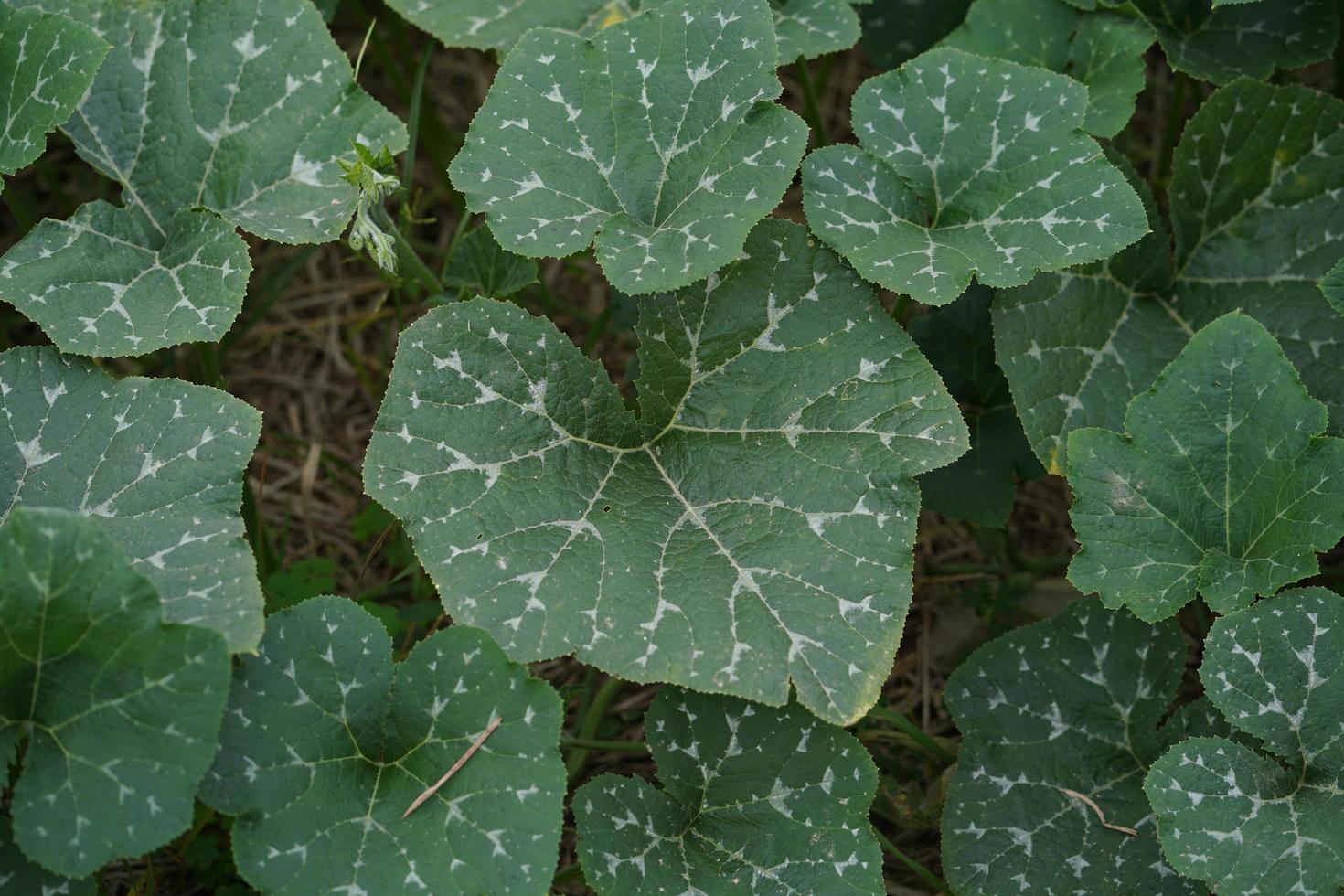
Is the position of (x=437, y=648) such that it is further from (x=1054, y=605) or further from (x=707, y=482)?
(x=1054, y=605)

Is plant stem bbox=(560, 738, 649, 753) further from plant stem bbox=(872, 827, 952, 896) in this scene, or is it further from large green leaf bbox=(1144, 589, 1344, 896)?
large green leaf bbox=(1144, 589, 1344, 896)

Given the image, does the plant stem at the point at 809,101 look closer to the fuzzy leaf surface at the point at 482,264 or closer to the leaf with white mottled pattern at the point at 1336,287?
the fuzzy leaf surface at the point at 482,264

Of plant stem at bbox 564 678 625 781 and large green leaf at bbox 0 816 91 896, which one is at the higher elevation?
large green leaf at bbox 0 816 91 896

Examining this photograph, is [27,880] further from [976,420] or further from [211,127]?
[976,420]

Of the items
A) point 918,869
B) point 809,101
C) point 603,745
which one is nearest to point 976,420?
point 809,101

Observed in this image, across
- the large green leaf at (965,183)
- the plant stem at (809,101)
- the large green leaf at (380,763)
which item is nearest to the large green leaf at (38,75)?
the large green leaf at (380,763)

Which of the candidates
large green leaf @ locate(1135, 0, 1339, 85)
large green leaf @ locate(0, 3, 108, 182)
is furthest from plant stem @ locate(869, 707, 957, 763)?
large green leaf @ locate(0, 3, 108, 182)
